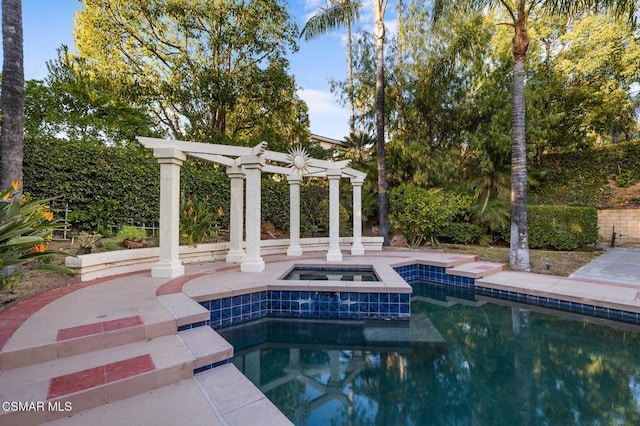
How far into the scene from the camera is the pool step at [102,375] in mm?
2244

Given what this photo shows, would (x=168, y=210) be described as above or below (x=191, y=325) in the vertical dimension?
above

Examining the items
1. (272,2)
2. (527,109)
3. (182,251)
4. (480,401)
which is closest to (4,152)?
(182,251)

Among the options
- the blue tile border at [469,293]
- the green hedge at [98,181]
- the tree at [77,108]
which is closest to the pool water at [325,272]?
the blue tile border at [469,293]

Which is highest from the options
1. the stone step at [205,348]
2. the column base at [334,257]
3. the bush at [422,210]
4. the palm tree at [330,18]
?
the palm tree at [330,18]

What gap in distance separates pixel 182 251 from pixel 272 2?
9.65 meters

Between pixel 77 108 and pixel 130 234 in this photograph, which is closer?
pixel 130 234

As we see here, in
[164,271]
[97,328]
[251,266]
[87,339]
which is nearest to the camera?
[87,339]

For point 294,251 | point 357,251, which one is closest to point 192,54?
point 294,251

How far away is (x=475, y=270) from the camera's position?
7.54 metres

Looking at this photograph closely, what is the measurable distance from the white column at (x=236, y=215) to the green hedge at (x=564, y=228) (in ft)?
35.6

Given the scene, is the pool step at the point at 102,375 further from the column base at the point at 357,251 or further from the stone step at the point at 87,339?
the column base at the point at 357,251

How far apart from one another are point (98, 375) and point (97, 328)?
88 centimetres

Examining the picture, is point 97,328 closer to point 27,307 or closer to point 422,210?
point 27,307

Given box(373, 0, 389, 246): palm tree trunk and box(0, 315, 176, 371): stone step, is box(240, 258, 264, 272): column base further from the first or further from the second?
box(373, 0, 389, 246): palm tree trunk
